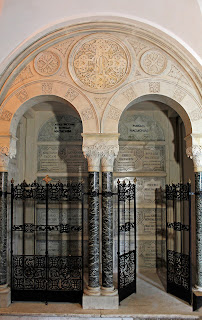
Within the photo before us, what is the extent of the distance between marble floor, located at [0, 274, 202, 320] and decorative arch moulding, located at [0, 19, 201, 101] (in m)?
3.78

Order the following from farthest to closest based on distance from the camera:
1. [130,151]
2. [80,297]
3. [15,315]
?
[130,151], [80,297], [15,315]

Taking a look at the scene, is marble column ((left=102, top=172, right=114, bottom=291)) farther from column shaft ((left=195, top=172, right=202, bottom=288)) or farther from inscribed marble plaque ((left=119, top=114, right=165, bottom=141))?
inscribed marble plaque ((left=119, top=114, right=165, bottom=141))

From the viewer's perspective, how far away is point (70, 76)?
19.1 feet

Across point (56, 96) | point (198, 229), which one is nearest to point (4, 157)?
point (56, 96)

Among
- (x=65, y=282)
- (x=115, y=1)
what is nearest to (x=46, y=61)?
(x=115, y=1)

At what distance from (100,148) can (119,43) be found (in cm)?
204

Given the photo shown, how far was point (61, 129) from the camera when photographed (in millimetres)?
7758

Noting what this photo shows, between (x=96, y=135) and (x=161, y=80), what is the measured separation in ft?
5.26

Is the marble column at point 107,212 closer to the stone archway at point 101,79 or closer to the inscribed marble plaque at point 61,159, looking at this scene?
the stone archway at point 101,79

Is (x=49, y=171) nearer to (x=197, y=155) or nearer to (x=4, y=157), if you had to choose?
(x=4, y=157)

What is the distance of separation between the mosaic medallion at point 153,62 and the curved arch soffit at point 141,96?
0.64 ft

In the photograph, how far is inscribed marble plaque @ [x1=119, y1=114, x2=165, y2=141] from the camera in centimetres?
774

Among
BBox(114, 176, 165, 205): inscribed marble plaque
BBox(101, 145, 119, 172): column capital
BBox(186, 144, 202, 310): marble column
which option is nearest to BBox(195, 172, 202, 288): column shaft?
BBox(186, 144, 202, 310): marble column

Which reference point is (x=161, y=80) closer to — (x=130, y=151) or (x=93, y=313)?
(x=130, y=151)
